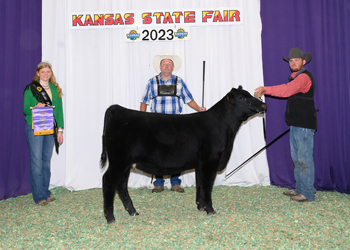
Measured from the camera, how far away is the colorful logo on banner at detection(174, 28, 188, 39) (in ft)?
16.3

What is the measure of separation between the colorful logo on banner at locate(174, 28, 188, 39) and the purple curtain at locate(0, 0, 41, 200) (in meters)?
2.40

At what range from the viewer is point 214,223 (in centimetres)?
316

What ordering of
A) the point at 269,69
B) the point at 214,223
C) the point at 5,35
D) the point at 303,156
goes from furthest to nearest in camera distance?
the point at 269,69 → the point at 5,35 → the point at 303,156 → the point at 214,223

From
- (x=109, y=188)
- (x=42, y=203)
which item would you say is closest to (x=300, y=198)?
(x=109, y=188)

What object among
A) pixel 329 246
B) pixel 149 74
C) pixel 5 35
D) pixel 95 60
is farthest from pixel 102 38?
pixel 329 246

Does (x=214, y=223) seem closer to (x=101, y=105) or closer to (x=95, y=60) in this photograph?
(x=101, y=105)

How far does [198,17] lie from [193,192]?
2894mm

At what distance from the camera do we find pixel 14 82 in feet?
15.4

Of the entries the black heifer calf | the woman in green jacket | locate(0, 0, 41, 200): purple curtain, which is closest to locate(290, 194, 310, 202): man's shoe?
the black heifer calf

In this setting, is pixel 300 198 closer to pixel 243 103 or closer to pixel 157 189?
pixel 243 103

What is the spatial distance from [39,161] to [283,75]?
4012 mm

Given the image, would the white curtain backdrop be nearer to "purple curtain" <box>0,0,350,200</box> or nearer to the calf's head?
"purple curtain" <box>0,0,350,200</box>

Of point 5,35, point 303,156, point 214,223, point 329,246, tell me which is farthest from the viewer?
point 5,35

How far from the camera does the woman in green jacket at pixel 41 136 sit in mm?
4098
